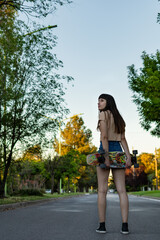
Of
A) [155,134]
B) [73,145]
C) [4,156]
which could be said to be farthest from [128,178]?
[4,156]

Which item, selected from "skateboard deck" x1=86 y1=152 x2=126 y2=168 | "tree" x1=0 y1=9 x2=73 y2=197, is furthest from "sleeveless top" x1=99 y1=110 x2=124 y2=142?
"tree" x1=0 y1=9 x2=73 y2=197

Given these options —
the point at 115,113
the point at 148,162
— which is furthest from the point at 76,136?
the point at 115,113

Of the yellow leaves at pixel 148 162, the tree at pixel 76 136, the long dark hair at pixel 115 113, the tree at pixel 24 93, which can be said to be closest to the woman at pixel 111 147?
the long dark hair at pixel 115 113

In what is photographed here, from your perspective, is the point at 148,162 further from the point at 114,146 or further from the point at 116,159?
the point at 116,159

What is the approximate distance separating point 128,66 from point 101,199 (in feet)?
63.6

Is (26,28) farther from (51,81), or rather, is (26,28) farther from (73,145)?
(73,145)

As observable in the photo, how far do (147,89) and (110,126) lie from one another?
53.1 feet

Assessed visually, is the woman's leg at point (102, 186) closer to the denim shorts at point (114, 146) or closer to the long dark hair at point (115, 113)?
the denim shorts at point (114, 146)

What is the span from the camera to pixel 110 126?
186 inches

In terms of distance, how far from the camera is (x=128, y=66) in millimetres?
23047

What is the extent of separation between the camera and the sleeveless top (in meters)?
4.68

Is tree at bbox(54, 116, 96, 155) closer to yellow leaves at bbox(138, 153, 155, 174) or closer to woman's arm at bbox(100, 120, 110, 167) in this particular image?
yellow leaves at bbox(138, 153, 155, 174)

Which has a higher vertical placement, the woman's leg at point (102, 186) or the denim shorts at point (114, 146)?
the denim shorts at point (114, 146)

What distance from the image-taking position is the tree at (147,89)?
19469mm
